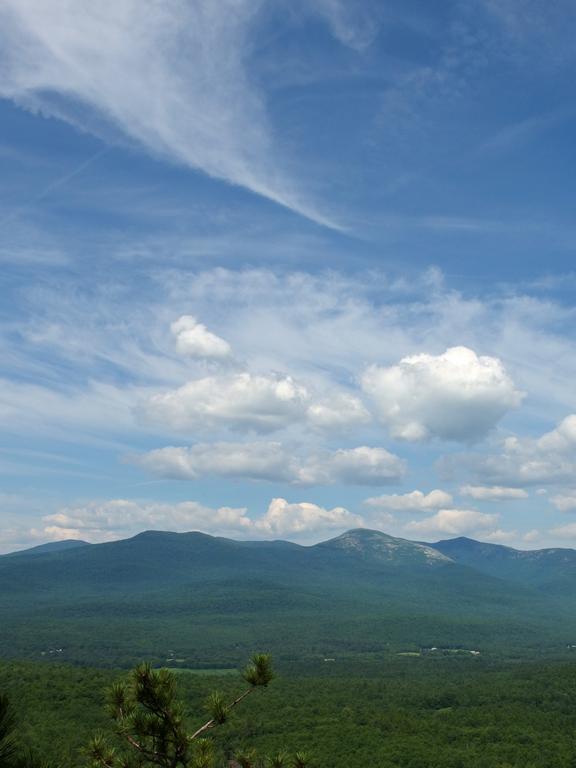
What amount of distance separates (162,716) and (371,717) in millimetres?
104941

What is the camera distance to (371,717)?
103125mm

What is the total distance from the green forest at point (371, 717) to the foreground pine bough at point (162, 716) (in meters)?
54.0

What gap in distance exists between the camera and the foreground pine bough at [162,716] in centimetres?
1138

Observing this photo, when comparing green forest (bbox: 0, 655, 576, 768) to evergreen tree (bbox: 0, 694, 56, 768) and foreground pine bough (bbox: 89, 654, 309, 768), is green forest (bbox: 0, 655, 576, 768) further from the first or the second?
evergreen tree (bbox: 0, 694, 56, 768)

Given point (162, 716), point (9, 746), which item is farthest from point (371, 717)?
point (9, 746)

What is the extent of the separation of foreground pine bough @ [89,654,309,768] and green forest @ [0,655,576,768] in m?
54.0

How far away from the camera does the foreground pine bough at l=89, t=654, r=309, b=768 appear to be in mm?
11375

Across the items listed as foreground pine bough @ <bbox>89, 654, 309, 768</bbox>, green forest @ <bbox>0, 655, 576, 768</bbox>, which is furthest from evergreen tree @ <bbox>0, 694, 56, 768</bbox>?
green forest @ <bbox>0, 655, 576, 768</bbox>

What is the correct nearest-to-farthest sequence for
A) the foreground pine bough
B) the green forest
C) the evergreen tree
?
the evergreen tree → the foreground pine bough → the green forest

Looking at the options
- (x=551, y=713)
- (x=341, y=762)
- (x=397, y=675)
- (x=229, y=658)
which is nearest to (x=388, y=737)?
(x=341, y=762)

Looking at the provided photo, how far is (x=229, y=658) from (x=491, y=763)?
13299 centimetres

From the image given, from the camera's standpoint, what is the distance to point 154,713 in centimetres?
1171

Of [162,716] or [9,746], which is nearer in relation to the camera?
[9,746]

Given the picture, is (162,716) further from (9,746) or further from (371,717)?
(371,717)
